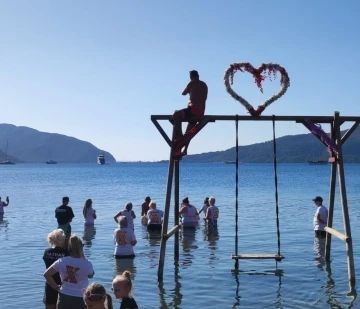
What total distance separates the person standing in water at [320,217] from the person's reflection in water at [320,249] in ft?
0.83

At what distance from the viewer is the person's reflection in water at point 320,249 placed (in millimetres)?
17498

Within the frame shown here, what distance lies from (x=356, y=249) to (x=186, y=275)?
23.5 feet

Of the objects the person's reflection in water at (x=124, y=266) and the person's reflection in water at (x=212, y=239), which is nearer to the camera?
the person's reflection in water at (x=124, y=266)

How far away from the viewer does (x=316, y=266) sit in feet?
55.5

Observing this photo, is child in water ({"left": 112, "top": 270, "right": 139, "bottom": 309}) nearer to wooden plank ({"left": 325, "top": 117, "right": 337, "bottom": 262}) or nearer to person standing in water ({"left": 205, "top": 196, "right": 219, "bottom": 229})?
wooden plank ({"left": 325, "top": 117, "right": 337, "bottom": 262})

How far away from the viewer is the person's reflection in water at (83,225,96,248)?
71.0ft

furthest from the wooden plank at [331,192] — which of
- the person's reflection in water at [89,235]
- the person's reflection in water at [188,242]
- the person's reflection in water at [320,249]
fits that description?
the person's reflection in water at [89,235]

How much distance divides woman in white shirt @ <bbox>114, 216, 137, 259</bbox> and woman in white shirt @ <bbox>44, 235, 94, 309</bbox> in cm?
698

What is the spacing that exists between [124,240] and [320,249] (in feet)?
23.8

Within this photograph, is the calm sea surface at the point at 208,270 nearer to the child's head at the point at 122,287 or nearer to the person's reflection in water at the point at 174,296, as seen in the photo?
the person's reflection in water at the point at 174,296

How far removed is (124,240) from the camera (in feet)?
53.5

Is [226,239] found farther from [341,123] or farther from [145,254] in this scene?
[341,123]

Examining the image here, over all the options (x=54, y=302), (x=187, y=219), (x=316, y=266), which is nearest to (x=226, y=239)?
(x=187, y=219)

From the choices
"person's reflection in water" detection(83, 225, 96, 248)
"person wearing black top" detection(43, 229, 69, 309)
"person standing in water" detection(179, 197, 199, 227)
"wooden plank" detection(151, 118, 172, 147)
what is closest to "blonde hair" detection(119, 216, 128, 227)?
"wooden plank" detection(151, 118, 172, 147)
